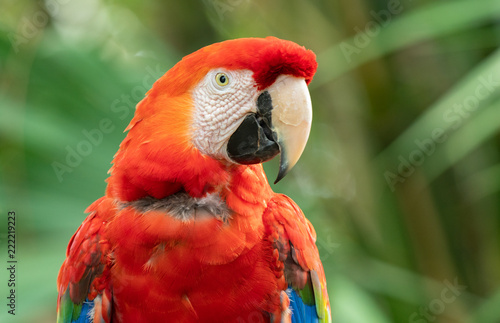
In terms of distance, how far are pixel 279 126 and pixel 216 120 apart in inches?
5.2

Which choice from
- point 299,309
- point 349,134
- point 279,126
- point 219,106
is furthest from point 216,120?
point 349,134

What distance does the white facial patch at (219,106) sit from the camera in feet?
3.06

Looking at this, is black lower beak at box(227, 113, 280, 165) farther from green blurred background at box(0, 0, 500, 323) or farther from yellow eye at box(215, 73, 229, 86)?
green blurred background at box(0, 0, 500, 323)

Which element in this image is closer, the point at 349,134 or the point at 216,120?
the point at 216,120

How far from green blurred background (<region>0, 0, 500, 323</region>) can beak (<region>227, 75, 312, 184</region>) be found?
1.91ft

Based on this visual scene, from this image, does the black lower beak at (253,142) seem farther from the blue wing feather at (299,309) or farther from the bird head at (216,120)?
the blue wing feather at (299,309)

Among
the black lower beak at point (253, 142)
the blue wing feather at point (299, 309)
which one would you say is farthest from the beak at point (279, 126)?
the blue wing feather at point (299, 309)

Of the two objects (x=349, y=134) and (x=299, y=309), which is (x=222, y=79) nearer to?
(x=299, y=309)

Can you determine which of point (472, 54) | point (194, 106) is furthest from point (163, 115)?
point (472, 54)

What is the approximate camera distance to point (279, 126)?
93cm

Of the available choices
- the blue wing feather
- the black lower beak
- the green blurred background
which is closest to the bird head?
the black lower beak

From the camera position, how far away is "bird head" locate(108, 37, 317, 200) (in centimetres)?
91

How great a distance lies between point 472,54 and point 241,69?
128cm

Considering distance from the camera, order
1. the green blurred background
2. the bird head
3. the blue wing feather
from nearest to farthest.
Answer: the bird head < the blue wing feather < the green blurred background
